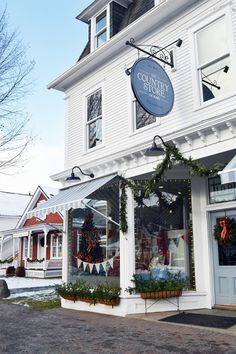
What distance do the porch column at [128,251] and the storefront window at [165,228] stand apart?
0.72 ft

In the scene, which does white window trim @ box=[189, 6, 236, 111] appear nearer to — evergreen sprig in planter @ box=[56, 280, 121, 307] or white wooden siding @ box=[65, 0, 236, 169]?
white wooden siding @ box=[65, 0, 236, 169]

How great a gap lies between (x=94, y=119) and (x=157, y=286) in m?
5.47

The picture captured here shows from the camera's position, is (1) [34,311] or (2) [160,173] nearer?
(2) [160,173]

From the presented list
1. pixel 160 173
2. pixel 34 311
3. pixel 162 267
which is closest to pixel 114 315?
pixel 162 267

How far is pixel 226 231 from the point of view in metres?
9.13

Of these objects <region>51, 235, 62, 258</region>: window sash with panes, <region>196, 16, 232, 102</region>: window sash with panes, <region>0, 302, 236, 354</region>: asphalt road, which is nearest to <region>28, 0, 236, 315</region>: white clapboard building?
<region>196, 16, 232, 102</region>: window sash with panes

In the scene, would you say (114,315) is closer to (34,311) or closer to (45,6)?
(34,311)

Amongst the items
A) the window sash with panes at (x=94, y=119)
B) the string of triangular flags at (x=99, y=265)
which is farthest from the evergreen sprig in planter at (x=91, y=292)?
the window sash with panes at (x=94, y=119)

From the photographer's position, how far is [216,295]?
952 centimetres

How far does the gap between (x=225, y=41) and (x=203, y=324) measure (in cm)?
595

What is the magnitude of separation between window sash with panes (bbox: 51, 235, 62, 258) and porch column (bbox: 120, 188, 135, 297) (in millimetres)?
17489

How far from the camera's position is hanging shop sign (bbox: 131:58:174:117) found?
817 centimetres

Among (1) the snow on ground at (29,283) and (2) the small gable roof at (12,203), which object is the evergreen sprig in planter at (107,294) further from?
(2) the small gable roof at (12,203)

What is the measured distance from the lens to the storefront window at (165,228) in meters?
10.2
